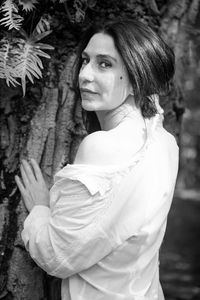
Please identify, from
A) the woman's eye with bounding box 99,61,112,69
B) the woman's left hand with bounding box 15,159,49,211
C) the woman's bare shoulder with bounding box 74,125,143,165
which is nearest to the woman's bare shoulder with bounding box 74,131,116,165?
the woman's bare shoulder with bounding box 74,125,143,165

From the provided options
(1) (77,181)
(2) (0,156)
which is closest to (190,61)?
(2) (0,156)

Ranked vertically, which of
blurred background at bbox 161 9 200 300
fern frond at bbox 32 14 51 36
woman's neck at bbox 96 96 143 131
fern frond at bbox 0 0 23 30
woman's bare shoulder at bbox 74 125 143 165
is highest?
fern frond at bbox 0 0 23 30

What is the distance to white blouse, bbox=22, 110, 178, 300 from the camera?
7.27 ft

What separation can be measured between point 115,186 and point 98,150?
18 centimetres

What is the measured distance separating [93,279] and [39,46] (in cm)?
121

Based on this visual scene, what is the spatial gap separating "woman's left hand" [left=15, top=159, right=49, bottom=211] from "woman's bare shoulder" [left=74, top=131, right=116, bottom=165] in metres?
0.48

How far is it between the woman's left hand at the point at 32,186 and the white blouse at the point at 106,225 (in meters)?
0.19

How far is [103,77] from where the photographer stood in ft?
7.89

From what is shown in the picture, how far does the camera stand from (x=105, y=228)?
87.7 inches

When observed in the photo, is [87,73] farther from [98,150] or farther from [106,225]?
[106,225]

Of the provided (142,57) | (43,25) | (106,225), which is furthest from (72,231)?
(43,25)

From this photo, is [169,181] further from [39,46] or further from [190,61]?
[190,61]

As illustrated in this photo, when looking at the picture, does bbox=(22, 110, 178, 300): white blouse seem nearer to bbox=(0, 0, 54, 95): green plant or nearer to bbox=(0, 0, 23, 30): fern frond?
bbox=(0, 0, 54, 95): green plant

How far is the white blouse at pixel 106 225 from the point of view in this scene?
2.22m
